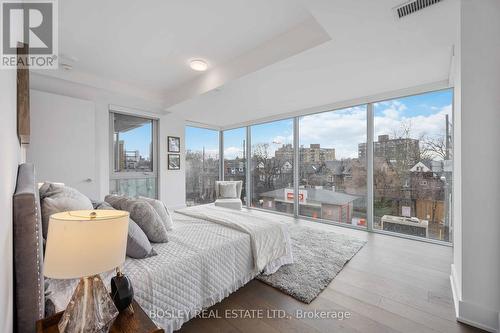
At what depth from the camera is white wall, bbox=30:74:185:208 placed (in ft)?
10.7

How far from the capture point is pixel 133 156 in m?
4.31

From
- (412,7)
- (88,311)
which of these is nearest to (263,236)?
(88,311)

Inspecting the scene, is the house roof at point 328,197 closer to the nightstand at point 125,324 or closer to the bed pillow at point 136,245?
the bed pillow at point 136,245

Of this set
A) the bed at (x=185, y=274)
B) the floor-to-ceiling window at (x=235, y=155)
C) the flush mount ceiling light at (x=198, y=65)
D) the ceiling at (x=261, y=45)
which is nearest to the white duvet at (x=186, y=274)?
the bed at (x=185, y=274)

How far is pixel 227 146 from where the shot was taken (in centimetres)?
638

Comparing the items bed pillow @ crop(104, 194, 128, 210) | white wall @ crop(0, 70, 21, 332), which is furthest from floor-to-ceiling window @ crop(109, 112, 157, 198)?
white wall @ crop(0, 70, 21, 332)

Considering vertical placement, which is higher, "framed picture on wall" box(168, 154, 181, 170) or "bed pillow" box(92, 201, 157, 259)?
"framed picture on wall" box(168, 154, 181, 170)

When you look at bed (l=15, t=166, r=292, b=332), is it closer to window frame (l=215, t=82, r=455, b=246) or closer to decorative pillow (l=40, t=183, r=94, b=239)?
decorative pillow (l=40, t=183, r=94, b=239)

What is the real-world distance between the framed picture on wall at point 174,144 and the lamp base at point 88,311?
4.13m

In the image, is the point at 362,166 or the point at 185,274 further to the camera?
the point at 362,166

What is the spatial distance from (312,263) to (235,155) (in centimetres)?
411

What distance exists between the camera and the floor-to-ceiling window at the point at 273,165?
5145 millimetres

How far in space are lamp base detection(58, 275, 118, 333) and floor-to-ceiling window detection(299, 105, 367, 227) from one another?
400 centimetres

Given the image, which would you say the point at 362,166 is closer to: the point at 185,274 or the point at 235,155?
the point at 235,155
